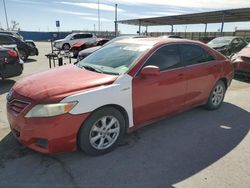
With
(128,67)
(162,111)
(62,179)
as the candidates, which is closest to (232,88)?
(162,111)

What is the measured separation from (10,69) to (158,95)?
5.31 m

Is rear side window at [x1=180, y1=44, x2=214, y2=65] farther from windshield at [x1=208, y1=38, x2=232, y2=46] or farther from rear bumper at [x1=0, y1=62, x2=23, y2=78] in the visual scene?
windshield at [x1=208, y1=38, x2=232, y2=46]

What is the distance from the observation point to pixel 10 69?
24.7 ft

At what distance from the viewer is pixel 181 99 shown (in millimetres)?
4527

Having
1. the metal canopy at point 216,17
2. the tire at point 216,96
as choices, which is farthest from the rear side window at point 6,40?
the metal canopy at point 216,17

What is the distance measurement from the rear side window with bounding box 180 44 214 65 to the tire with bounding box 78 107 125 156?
1.82 meters

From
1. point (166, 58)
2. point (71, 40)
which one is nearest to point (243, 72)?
point (166, 58)

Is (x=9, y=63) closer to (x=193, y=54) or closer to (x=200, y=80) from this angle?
(x=193, y=54)

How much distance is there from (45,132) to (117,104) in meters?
1.03

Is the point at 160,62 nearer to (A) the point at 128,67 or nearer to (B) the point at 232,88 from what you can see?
(A) the point at 128,67

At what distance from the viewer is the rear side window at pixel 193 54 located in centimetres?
462

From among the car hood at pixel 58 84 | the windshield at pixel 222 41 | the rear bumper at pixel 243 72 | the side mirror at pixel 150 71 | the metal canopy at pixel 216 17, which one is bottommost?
the rear bumper at pixel 243 72

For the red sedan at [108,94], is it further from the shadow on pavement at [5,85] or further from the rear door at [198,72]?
the shadow on pavement at [5,85]

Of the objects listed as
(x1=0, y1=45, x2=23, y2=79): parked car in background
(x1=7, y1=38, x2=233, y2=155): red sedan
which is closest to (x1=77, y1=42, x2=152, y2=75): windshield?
(x1=7, y1=38, x2=233, y2=155): red sedan
